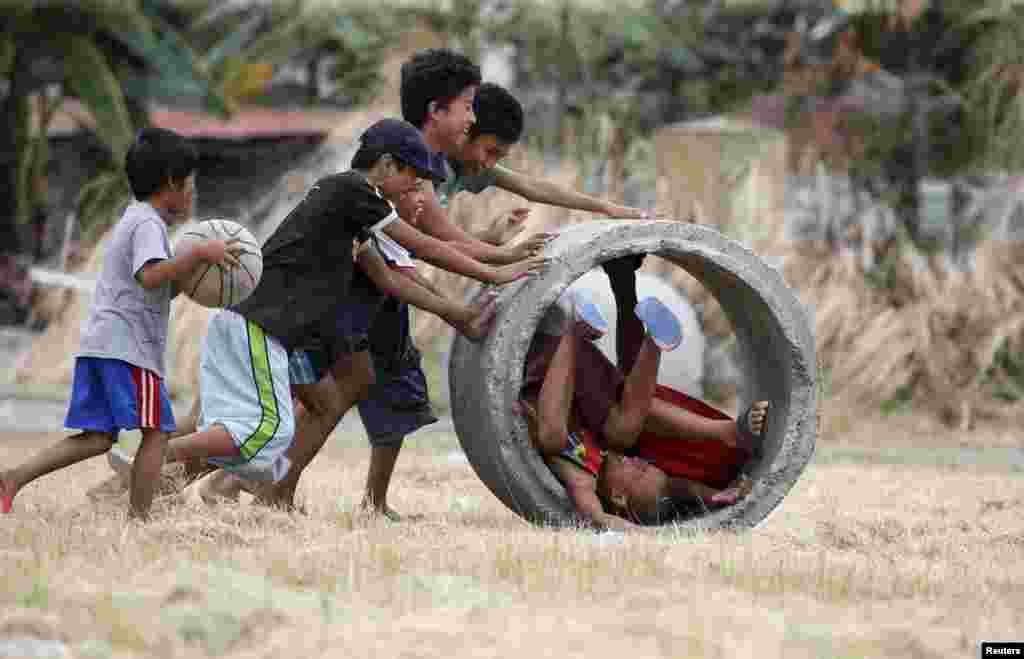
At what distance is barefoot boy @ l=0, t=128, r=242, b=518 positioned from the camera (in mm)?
5559

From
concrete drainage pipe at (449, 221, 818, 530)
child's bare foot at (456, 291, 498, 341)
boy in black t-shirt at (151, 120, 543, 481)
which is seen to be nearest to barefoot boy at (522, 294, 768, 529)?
concrete drainage pipe at (449, 221, 818, 530)

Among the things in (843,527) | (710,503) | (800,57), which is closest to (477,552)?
(710,503)

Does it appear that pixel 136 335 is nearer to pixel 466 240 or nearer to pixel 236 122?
pixel 466 240

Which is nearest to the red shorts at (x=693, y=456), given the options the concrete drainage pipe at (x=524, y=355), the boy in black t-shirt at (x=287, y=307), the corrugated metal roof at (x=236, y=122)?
the concrete drainage pipe at (x=524, y=355)

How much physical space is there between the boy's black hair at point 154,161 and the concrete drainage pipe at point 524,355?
1228mm

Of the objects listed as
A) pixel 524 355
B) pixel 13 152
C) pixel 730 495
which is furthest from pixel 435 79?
pixel 13 152

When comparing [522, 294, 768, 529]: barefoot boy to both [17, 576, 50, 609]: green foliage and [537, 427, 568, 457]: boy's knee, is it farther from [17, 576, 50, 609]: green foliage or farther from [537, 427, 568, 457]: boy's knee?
[17, 576, 50, 609]: green foliage

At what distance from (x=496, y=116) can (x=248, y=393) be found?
157 centimetres

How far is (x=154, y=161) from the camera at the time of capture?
18.8 feet

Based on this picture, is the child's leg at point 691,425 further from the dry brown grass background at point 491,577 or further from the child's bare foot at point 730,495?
the dry brown grass background at point 491,577

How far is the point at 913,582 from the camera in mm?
4727

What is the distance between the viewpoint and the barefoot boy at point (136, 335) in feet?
18.2

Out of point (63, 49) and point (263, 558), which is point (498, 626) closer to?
point (263, 558)

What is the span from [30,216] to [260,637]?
593 inches
